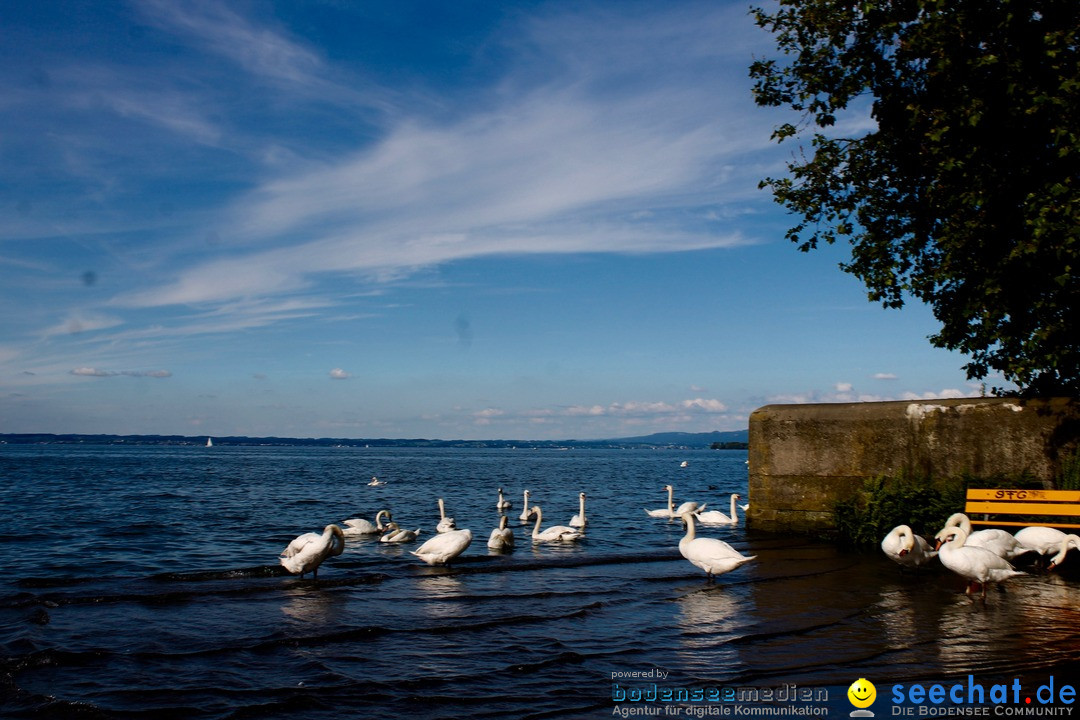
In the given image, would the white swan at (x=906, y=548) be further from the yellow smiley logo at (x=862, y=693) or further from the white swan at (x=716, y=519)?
the white swan at (x=716, y=519)

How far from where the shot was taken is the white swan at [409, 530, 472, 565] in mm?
15336

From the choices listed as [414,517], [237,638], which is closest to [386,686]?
[237,638]

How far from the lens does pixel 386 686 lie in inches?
304

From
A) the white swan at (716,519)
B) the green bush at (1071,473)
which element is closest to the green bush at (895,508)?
the green bush at (1071,473)

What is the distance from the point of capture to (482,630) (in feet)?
33.1

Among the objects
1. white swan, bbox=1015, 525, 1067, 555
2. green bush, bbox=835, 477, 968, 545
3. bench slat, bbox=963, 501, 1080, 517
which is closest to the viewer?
white swan, bbox=1015, 525, 1067, 555

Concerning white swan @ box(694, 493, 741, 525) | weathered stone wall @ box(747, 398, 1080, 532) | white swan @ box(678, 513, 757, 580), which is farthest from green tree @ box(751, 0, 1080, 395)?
white swan @ box(694, 493, 741, 525)

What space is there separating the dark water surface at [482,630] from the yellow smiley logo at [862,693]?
128mm

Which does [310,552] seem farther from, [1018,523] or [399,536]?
[1018,523]

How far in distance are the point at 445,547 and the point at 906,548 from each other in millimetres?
8343

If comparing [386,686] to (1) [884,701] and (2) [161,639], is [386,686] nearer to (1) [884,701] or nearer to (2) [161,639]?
(2) [161,639]

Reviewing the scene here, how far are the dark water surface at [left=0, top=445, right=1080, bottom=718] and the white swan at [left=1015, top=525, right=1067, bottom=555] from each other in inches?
17.2

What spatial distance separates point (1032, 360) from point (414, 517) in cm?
2218

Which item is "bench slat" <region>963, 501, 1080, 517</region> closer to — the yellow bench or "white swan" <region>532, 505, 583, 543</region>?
the yellow bench
